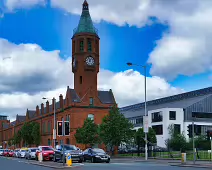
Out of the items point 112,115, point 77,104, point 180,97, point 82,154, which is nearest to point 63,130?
point 82,154

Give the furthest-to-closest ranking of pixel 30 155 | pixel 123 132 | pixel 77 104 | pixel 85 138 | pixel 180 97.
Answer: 1. pixel 180 97
2. pixel 77 104
3. pixel 85 138
4. pixel 123 132
5. pixel 30 155

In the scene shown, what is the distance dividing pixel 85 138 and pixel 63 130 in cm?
4030

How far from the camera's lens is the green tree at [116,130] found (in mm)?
62469

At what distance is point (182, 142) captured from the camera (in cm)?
6450

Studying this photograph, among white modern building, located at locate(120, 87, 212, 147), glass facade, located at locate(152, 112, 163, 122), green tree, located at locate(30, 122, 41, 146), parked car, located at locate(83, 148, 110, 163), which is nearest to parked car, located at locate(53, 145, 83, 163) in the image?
parked car, located at locate(83, 148, 110, 163)

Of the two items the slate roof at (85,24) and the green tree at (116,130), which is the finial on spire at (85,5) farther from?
the green tree at (116,130)

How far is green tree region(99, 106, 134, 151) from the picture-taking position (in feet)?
205

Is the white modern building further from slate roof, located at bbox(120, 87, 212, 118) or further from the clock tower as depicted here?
the clock tower

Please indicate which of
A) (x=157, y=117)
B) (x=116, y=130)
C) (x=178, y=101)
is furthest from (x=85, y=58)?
(x=178, y=101)

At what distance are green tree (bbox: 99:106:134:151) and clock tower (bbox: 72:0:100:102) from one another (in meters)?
23.1

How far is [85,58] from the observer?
87312 millimetres

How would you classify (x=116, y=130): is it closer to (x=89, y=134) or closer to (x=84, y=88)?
(x=89, y=134)

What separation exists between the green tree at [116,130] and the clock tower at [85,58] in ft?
75.7

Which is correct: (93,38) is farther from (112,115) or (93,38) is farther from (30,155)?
(30,155)
